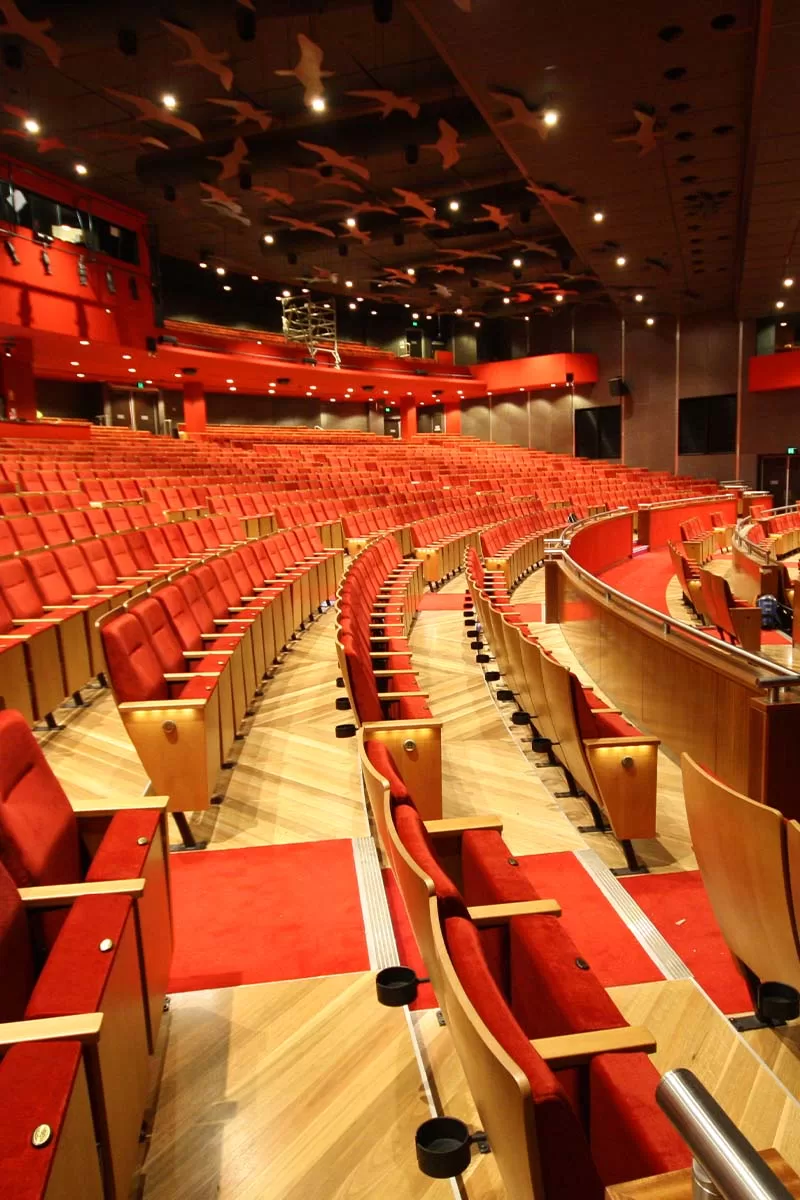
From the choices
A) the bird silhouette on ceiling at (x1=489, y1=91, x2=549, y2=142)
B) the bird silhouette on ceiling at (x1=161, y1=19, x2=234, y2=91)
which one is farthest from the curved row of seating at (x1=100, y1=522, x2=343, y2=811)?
the bird silhouette on ceiling at (x1=161, y1=19, x2=234, y2=91)

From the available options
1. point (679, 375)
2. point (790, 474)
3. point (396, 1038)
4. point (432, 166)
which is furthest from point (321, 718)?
point (679, 375)

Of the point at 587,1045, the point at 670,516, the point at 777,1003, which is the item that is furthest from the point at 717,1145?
the point at 670,516

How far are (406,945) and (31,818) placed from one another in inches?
17.1

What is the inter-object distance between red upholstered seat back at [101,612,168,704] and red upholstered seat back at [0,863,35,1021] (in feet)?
1.76

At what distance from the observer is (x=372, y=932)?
0.93 meters

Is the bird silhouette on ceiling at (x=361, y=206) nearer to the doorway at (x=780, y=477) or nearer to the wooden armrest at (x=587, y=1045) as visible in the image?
the doorway at (x=780, y=477)

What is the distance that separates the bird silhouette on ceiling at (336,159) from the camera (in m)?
4.37

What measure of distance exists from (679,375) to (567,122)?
17.2ft

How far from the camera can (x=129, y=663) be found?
1152mm

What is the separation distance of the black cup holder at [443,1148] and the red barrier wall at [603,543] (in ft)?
8.72

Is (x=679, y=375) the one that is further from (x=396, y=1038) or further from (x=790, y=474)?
(x=396, y=1038)

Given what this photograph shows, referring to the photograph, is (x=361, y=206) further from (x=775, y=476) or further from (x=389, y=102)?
(x=775, y=476)

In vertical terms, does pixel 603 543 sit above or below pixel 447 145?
below

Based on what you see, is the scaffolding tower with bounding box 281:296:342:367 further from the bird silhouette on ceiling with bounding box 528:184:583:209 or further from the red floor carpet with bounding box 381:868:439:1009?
the red floor carpet with bounding box 381:868:439:1009
